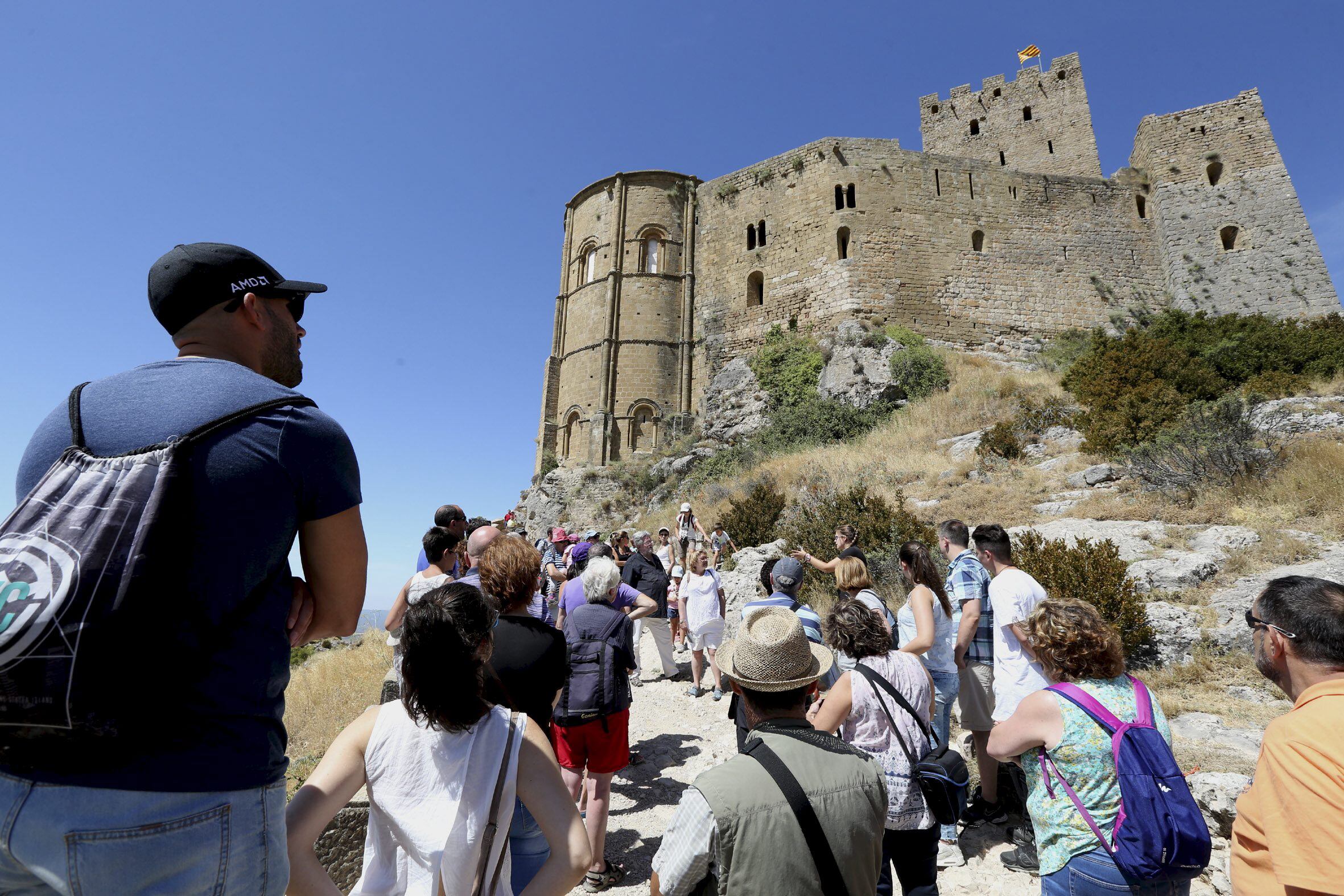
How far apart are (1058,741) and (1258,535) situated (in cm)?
678

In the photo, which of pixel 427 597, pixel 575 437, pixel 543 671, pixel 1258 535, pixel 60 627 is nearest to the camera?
pixel 60 627

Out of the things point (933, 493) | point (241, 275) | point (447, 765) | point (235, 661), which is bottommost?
point (447, 765)

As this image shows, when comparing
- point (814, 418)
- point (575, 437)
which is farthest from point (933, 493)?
point (575, 437)

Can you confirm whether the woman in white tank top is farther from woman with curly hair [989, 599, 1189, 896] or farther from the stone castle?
the stone castle

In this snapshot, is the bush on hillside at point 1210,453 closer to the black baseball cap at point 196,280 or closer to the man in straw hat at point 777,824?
the man in straw hat at point 777,824

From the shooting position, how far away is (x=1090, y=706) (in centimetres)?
223

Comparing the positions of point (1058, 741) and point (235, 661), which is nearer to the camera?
point (235, 661)

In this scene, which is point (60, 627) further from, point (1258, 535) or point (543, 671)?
point (1258, 535)

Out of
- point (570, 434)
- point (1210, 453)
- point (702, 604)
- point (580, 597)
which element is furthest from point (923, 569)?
point (570, 434)

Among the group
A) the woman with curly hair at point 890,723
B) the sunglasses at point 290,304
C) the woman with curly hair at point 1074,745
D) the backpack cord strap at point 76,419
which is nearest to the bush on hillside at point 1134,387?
the woman with curly hair at point 890,723

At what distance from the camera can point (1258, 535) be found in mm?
6816

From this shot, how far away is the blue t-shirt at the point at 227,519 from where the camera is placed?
1.15 meters

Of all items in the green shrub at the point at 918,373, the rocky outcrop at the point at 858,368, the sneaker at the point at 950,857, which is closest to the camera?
the sneaker at the point at 950,857

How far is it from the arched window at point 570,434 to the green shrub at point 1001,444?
594 inches
